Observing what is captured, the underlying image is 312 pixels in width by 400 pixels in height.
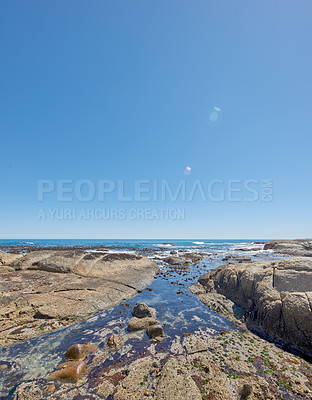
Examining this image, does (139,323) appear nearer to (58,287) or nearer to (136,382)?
(136,382)

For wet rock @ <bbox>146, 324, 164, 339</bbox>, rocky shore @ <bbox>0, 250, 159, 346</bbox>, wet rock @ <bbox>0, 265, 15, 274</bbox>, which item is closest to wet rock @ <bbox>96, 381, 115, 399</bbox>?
wet rock @ <bbox>146, 324, 164, 339</bbox>

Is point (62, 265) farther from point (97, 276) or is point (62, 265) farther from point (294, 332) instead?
point (294, 332)

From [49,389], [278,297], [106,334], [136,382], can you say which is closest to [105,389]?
[136,382]

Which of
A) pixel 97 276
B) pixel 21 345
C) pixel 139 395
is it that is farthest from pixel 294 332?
pixel 97 276

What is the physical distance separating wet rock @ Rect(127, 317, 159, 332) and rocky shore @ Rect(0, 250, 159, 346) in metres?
4.14

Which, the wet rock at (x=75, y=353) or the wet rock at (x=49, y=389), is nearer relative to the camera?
the wet rock at (x=49, y=389)

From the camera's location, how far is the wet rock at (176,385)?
23.3ft

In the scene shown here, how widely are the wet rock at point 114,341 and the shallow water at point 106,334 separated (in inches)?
14.4

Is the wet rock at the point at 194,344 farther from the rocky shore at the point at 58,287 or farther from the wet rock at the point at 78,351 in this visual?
the rocky shore at the point at 58,287

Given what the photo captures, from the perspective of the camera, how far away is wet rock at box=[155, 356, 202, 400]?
7088 millimetres

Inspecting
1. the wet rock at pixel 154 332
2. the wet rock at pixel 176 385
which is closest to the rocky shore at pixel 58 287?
the wet rock at pixel 154 332

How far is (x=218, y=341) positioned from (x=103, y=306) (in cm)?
1009

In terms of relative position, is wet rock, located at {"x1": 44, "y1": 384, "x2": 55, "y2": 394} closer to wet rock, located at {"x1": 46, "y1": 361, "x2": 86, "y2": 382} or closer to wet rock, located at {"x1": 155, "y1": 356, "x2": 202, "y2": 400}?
wet rock, located at {"x1": 46, "y1": 361, "x2": 86, "y2": 382}

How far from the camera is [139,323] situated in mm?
12844
